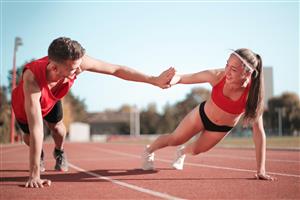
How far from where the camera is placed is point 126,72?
577 cm

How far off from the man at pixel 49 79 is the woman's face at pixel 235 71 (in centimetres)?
90

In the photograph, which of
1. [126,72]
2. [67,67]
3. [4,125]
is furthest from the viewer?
[4,125]

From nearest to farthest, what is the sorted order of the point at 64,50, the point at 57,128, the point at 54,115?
the point at 64,50, the point at 54,115, the point at 57,128

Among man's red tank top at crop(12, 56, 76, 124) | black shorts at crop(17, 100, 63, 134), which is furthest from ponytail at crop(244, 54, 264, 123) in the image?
black shorts at crop(17, 100, 63, 134)

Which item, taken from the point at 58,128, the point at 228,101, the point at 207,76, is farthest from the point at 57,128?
the point at 228,101

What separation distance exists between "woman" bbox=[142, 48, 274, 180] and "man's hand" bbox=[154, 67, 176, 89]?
87 millimetres

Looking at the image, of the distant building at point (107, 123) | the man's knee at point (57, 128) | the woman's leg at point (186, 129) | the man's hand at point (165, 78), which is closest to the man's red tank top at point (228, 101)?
the woman's leg at point (186, 129)

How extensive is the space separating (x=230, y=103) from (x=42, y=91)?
2.61 metres

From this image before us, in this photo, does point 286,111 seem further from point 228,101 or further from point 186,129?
point 228,101

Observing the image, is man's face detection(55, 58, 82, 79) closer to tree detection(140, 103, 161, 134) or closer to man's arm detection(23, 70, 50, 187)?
man's arm detection(23, 70, 50, 187)

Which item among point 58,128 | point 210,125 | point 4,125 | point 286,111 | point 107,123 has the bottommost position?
point 107,123

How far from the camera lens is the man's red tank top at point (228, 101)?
18.2 ft

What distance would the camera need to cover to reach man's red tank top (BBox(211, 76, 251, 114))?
554 centimetres

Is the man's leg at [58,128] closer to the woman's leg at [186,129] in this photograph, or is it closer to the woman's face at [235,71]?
the woman's leg at [186,129]
